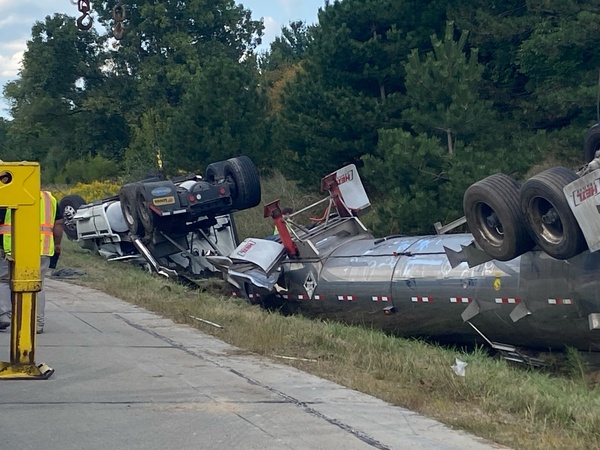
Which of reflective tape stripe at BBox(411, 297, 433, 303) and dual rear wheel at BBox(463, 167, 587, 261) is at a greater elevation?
dual rear wheel at BBox(463, 167, 587, 261)

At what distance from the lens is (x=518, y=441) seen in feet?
17.9

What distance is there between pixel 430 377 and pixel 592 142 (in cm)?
390

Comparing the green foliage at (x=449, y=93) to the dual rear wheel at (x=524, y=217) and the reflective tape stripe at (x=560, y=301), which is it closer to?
the dual rear wheel at (x=524, y=217)

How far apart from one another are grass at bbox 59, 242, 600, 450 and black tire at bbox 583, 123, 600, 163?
219cm

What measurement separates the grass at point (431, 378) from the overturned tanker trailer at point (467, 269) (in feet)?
2.33

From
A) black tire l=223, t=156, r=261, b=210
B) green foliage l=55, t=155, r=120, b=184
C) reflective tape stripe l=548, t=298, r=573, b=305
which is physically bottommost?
reflective tape stripe l=548, t=298, r=573, b=305

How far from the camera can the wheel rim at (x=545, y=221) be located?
8.62 metres

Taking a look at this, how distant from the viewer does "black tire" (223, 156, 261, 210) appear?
54.2 ft

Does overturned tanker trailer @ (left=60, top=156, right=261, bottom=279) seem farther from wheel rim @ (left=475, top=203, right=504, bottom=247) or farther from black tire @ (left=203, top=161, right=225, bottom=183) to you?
wheel rim @ (left=475, top=203, right=504, bottom=247)

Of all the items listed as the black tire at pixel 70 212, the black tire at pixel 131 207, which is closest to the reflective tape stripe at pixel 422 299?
the black tire at pixel 131 207

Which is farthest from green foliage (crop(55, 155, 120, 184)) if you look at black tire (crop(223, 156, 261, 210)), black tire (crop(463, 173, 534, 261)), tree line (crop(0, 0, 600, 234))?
black tire (crop(463, 173, 534, 261))

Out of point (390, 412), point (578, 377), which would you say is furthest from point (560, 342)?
point (390, 412)

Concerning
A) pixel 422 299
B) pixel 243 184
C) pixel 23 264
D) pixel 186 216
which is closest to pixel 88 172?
pixel 186 216

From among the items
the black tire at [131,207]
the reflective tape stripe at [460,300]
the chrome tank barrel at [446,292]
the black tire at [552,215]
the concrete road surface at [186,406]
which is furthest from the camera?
the black tire at [131,207]
